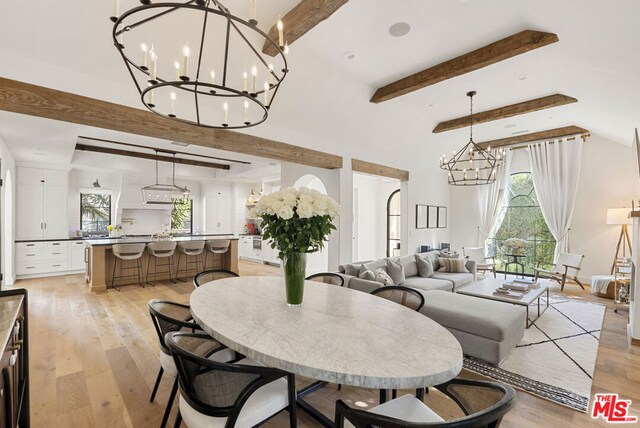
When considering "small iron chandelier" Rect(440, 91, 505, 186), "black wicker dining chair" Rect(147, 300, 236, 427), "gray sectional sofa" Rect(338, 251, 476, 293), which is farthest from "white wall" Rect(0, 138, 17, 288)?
"small iron chandelier" Rect(440, 91, 505, 186)

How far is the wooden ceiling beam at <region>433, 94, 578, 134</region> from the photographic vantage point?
4.79m

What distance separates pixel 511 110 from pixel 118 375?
22.4 feet

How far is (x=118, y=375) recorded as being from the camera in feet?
8.50

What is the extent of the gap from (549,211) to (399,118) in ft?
14.7

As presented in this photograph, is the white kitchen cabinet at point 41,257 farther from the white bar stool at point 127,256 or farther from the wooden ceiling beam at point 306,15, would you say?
the wooden ceiling beam at point 306,15

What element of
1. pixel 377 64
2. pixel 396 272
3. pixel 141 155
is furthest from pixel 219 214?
pixel 377 64

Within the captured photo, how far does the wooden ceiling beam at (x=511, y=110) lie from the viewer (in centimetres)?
479

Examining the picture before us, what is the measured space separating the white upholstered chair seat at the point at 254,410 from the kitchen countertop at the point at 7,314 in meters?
0.78

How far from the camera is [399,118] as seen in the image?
559 centimetres

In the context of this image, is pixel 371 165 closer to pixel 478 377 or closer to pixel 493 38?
pixel 493 38

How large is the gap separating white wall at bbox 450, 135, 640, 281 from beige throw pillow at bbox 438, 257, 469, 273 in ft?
10.6

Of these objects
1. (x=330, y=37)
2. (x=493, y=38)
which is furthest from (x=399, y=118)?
(x=330, y=37)

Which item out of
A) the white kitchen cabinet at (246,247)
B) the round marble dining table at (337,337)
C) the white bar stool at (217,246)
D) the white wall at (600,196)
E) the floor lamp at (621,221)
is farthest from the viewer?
the white kitchen cabinet at (246,247)

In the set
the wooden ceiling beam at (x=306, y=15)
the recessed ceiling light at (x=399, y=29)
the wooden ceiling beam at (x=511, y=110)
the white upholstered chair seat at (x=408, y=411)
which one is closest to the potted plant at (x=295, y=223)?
the white upholstered chair seat at (x=408, y=411)
